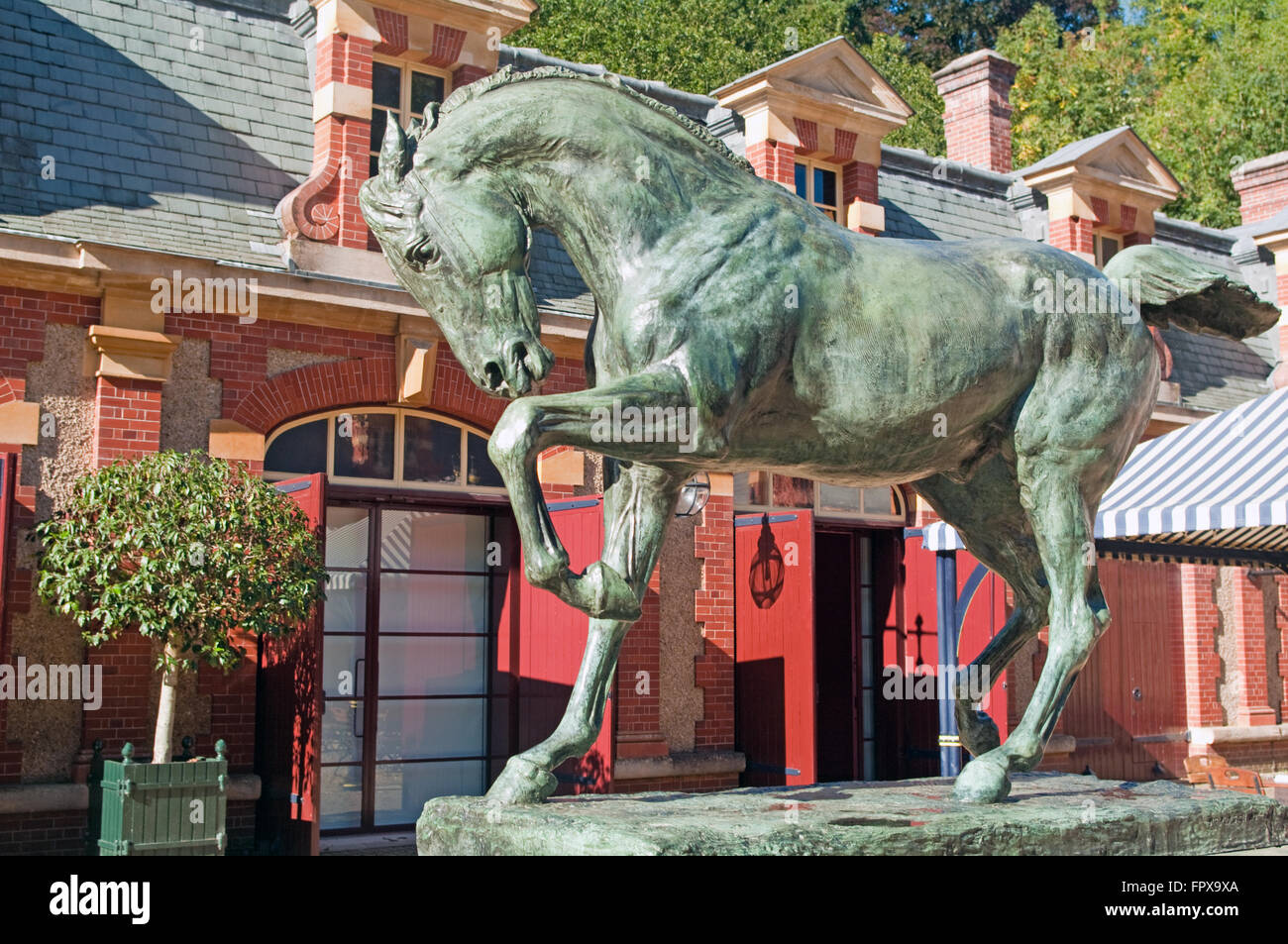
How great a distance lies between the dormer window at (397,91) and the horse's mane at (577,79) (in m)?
7.32

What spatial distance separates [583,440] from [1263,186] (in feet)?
60.5

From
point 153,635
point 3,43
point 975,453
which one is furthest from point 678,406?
point 3,43

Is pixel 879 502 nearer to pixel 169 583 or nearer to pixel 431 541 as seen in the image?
pixel 431 541

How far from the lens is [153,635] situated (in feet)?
27.1

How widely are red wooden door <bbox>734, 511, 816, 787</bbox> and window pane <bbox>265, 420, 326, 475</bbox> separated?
12.9ft

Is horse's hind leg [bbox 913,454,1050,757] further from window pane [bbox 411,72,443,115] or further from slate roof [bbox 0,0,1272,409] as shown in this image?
window pane [bbox 411,72,443,115]

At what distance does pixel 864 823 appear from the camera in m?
3.58

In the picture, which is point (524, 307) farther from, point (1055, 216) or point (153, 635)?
point (1055, 216)

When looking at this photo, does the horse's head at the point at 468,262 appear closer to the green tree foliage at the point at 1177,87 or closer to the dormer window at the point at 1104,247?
the dormer window at the point at 1104,247

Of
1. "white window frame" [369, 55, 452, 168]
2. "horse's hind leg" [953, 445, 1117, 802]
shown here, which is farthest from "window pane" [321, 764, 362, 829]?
"horse's hind leg" [953, 445, 1117, 802]

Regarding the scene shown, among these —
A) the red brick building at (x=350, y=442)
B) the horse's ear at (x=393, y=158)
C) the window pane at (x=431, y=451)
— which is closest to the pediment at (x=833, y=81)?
the red brick building at (x=350, y=442)

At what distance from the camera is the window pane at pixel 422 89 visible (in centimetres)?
1122

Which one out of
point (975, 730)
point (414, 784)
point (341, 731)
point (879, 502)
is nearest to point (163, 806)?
point (341, 731)

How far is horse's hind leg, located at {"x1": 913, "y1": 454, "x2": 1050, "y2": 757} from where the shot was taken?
4.49 metres
